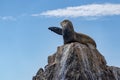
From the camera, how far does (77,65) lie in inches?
1718

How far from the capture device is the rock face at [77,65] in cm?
4366

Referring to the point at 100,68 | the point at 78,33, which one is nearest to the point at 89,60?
the point at 100,68

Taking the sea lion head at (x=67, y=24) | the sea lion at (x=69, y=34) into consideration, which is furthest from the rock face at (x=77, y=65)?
the sea lion head at (x=67, y=24)

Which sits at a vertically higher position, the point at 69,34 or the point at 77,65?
the point at 69,34

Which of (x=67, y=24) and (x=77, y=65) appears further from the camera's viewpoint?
(x=67, y=24)

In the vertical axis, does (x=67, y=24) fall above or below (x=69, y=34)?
above

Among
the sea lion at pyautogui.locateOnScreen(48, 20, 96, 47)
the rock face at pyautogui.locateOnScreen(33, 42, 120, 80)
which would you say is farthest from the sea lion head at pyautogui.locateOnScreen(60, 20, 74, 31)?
the rock face at pyautogui.locateOnScreen(33, 42, 120, 80)

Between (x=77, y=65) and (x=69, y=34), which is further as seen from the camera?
(x=69, y=34)

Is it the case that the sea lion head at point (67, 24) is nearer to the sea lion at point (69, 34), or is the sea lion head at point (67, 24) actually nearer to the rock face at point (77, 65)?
the sea lion at point (69, 34)

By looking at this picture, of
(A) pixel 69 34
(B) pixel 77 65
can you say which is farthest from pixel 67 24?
(B) pixel 77 65

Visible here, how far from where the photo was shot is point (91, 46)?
47.7m

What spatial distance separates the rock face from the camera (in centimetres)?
4366

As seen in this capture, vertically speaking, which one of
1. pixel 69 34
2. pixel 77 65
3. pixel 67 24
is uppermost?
pixel 67 24

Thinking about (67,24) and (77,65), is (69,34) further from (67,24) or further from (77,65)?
(77,65)
